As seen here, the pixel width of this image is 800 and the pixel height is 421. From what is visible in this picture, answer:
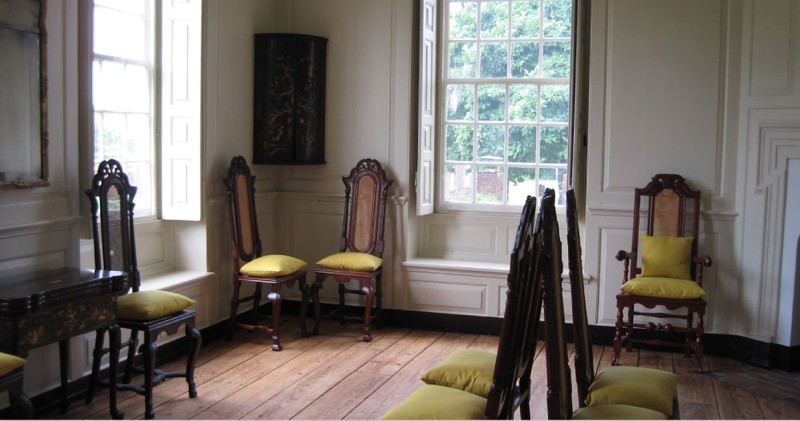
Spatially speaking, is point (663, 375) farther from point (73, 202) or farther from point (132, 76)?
point (132, 76)

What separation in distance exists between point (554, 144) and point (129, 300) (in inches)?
133

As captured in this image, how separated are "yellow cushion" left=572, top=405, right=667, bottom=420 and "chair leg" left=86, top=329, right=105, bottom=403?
249 centimetres

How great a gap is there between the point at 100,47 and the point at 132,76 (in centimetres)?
32

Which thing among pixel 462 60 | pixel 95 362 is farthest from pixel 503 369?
pixel 462 60

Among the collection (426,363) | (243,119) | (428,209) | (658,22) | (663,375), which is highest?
(658,22)

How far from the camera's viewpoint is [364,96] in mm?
6188

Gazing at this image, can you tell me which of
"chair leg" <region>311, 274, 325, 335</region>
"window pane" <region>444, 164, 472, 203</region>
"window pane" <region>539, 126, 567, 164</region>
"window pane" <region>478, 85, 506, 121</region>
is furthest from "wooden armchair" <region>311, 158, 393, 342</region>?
"window pane" <region>539, 126, 567, 164</region>

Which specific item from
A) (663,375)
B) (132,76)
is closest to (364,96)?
(132,76)

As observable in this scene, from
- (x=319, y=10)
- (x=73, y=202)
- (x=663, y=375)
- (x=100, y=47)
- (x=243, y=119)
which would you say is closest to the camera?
(x=663, y=375)

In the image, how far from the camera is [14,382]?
311cm

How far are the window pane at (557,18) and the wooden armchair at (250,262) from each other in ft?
8.12

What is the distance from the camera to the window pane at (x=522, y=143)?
616cm

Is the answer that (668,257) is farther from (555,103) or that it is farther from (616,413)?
(616,413)

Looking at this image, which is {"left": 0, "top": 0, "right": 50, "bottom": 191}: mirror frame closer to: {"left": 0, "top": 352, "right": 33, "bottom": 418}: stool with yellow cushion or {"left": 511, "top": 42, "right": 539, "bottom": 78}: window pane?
{"left": 0, "top": 352, "right": 33, "bottom": 418}: stool with yellow cushion
